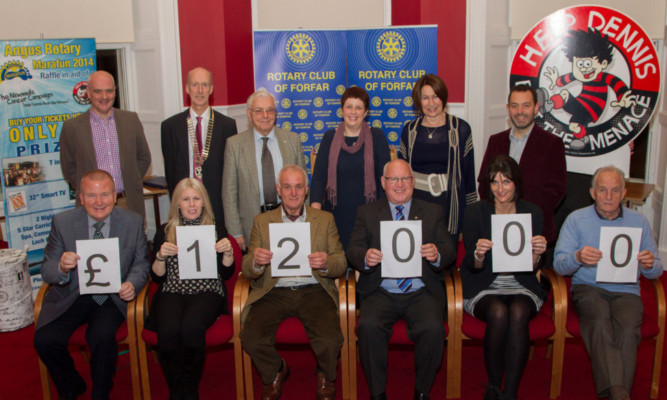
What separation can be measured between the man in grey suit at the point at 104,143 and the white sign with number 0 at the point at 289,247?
72.6 inches

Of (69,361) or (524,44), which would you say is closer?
(69,361)

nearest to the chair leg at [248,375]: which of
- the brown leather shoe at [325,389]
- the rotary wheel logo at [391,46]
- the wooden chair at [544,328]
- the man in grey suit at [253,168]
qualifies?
the brown leather shoe at [325,389]

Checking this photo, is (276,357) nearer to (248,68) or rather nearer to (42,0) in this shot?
(248,68)

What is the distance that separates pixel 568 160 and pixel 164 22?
172 inches

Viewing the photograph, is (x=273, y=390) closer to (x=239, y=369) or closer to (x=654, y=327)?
(x=239, y=369)

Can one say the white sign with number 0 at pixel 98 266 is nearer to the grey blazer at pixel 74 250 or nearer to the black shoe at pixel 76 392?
the grey blazer at pixel 74 250

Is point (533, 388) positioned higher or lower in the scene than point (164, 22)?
lower

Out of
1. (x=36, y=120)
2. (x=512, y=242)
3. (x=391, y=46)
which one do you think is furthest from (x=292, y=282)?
(x=391, y=46)

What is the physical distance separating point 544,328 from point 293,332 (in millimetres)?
1530

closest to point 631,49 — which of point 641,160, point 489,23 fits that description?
point 489,23

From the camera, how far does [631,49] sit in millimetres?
4777

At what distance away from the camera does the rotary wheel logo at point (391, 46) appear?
244 inches

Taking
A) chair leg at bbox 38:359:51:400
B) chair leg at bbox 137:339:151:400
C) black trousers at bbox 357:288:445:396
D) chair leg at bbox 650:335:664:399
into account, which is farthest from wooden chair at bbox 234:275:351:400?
chair leg at bbox 650:335:664:399

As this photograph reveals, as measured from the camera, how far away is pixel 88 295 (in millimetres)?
3764
